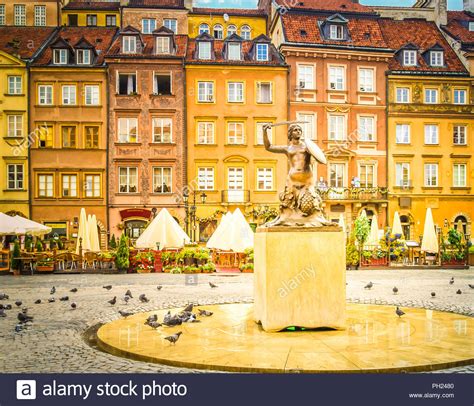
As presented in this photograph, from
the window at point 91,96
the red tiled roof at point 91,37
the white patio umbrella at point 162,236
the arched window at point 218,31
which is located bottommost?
the white patio umbrella at point 162,236

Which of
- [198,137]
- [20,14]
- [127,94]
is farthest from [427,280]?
[20,14]

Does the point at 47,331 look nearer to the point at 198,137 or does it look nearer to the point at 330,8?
the point at 198,137

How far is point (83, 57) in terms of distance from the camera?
3797 centimetres

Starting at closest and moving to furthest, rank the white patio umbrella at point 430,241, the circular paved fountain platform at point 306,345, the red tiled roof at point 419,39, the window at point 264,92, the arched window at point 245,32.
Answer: the circular paved fountain platform at point 306,345 < the white patio umbrella at point 430,241 < the window at point 264,92 < the red tiled roof at point 419,39 < the arched window at point 245,32

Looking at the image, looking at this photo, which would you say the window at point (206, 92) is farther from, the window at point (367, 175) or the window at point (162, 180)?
the window at point (367, 175)

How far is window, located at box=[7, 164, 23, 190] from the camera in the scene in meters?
36.9

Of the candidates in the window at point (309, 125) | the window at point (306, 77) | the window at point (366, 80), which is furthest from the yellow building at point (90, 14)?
the window at point (366, 80)

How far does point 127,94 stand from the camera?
37562mm

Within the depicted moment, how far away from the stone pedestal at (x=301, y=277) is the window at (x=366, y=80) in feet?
108

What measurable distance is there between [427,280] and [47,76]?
26947 millimetres

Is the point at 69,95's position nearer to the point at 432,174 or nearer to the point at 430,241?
the point at 430,241

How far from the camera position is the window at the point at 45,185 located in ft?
122

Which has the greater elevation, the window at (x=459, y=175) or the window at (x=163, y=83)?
the window at (x=163, y=83)

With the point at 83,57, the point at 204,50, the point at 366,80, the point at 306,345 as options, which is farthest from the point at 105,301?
the point at 366,80
